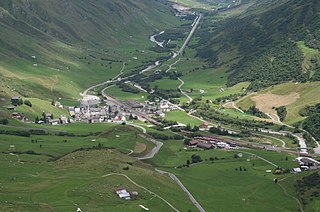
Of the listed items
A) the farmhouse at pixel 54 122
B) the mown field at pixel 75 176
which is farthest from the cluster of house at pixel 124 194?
the farmhouse at pixel 54 122

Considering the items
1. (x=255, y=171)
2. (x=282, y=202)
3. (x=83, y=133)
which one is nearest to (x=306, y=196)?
(x=282, y=202)

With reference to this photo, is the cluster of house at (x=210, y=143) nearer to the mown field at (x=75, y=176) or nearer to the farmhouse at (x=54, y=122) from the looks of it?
the mown field at (x=75, y=176)

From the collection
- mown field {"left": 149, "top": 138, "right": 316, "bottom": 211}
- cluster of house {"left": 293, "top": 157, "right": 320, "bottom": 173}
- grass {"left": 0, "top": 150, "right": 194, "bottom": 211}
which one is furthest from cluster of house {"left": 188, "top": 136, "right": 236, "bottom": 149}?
grass {"left": 0, "top": 150, "right": 194, "bottom": 211}

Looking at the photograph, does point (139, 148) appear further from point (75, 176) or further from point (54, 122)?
point (54, 122)

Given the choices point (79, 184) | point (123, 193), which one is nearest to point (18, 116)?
point (79, 184)

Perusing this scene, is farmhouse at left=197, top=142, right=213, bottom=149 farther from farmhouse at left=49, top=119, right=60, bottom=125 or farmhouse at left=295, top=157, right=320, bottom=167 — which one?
farmhouse at left=49, top=119, right=60, bottom=125

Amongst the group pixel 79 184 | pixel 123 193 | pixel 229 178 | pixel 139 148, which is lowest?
pixel 123 193
